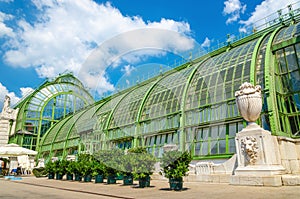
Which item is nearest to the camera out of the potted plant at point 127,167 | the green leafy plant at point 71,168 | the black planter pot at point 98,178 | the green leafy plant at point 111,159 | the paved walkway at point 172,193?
the paved walkway at point 172,193

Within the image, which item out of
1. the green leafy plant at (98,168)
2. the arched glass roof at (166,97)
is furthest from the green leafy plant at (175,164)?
the arched glass roof at (166,97)

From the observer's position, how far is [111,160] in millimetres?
18406

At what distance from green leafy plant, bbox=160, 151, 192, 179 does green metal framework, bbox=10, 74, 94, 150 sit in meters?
49.0

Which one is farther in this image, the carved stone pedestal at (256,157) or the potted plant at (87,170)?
the potted plant at (87,170)

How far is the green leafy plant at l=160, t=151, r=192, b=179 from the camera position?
13062 mm

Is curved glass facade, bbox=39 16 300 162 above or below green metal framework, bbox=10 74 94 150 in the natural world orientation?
below

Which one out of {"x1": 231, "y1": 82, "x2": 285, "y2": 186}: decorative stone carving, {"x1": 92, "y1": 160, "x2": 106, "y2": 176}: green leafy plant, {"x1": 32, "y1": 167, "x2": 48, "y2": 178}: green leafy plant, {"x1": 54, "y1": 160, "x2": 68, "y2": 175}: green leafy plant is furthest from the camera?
{"x1": 32, "y1": 167, "x2": 48, "y2": 178}: green leafy plant

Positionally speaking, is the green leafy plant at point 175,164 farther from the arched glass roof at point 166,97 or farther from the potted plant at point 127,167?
the arched glass roof at point 166,97

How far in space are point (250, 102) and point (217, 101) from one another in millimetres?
6474

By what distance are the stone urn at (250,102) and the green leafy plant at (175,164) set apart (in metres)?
5.06

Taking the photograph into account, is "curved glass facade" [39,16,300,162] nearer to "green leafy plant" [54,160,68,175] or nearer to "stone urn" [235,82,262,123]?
"stone urn" [235,82,262,123]

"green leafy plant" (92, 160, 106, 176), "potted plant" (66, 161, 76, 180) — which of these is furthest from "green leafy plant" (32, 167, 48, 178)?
"green leafy plant" (92, 160, 106, 176)

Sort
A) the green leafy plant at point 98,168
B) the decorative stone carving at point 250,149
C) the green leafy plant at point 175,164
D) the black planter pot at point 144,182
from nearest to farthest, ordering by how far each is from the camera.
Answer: the green leafy plant at point 175,164 < the decorative stone carving at point 250,149 < the black planter pot at point 144,182 < the green leafy plant at point 98,168

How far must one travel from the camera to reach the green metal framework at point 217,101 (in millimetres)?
18797
